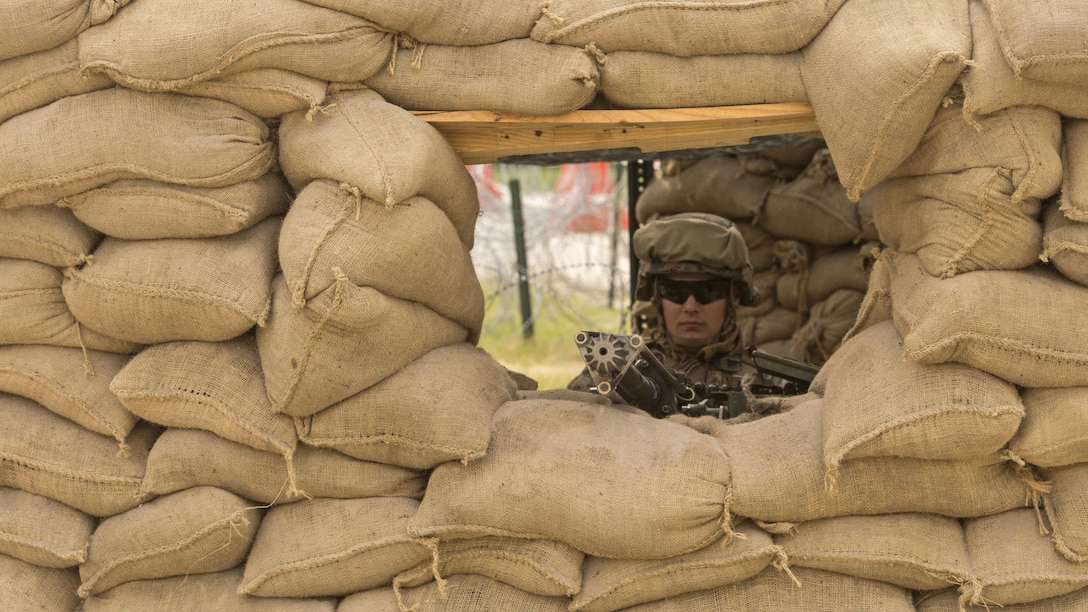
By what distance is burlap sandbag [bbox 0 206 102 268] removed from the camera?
304 cm

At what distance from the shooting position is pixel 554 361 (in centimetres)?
887

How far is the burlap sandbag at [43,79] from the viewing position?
2924mm

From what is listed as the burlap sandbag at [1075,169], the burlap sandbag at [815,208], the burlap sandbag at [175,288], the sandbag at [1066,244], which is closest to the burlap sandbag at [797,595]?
the sandbag at [1066,244]

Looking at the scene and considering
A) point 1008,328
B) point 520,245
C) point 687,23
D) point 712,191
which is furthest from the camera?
point 520,245

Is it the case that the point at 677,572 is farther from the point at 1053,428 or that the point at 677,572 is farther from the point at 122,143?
the point at 122,143

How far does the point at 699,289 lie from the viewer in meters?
5.07

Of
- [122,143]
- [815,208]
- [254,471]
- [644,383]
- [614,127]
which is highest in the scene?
[122,143]

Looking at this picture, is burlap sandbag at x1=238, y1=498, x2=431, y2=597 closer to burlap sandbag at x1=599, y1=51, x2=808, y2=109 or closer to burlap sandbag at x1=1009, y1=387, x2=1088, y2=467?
burlap sandbag at x1=599, y1=51, x2=808, y2=109

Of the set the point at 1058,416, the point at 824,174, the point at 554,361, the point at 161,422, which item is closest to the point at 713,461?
the point at 1058,416

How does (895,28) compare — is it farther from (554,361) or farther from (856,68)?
(554,361)

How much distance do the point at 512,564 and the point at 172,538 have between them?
104 centimetres

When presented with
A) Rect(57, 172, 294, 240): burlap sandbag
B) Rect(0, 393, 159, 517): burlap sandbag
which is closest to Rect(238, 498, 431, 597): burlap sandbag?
Rect(0, 393, 159, 517): burlap sandbag

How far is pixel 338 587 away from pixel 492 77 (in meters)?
1.63

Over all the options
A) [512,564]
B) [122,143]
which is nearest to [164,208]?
[122,143]
